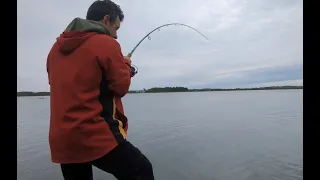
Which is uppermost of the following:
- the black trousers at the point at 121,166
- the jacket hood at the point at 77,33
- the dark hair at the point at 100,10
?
the dark hair at the point at 100,10

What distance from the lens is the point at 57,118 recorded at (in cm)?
186

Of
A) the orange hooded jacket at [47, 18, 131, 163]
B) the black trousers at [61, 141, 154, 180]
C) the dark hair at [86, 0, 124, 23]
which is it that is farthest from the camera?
the dark hair at [86, 0, 124, 23]

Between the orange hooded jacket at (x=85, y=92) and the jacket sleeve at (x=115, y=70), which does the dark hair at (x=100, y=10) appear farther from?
the jacket sleeve at (x=115, y=70)

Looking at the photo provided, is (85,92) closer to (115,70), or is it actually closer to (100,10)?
(115,70)

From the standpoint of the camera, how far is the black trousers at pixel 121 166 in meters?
1.90

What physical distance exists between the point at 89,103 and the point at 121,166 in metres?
0.52

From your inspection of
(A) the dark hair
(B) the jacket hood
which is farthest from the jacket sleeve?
(A) the dark hair

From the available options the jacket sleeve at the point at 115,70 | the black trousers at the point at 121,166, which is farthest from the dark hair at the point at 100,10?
the black trousers at the point at 121,166

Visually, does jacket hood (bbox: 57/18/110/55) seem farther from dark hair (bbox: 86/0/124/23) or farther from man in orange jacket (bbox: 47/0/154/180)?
dark hair (bbox: 86/0/124/23)

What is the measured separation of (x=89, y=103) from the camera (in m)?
1.81

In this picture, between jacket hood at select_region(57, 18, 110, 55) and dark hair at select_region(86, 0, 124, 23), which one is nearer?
jacket hood at select_region(57, 18, 110, 55)

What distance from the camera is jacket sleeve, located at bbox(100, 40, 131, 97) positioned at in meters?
1.85
